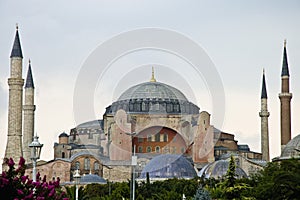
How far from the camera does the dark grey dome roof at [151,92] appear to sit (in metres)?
70.1

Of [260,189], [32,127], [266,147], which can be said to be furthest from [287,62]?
[260,189]

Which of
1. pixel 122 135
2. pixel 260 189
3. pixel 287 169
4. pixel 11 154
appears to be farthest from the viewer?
pixel 122 135

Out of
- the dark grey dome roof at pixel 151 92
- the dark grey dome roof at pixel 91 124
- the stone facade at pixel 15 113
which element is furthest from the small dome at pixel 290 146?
the dark grey dome roof at pixel 91 124

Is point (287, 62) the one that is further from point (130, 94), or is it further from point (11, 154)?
point (11, 154)

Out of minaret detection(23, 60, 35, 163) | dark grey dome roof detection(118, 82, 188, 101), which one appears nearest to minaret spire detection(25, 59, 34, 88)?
minaret detection(23, 60, 35, 163)

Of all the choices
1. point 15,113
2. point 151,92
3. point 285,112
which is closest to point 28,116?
point 15,113

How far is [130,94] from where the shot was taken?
70.5 metres

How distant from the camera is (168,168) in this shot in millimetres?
57594

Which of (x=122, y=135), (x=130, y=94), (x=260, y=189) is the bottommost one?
(x=260, y=189)

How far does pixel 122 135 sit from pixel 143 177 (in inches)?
275

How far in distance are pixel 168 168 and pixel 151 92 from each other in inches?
569

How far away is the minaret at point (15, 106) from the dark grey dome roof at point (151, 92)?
60.2ft

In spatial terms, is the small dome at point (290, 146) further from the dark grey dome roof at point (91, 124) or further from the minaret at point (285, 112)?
the dark grey dome roof at point (91, 124)

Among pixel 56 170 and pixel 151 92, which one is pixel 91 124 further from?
A: pixel 56 170
